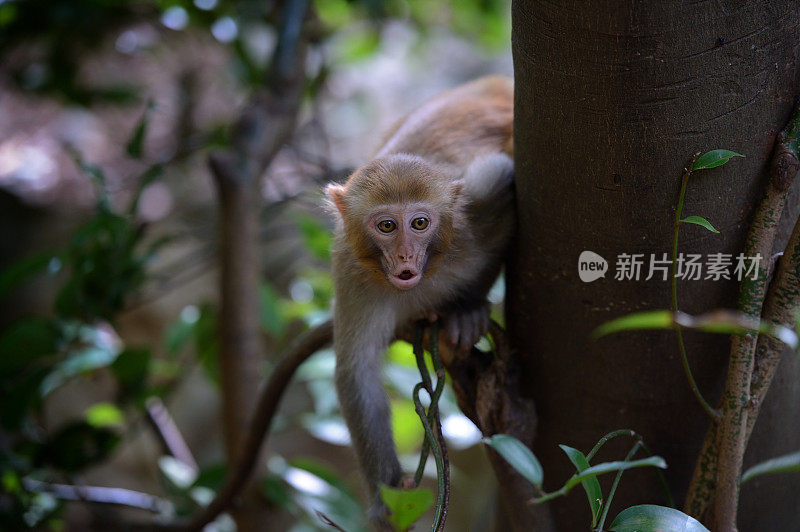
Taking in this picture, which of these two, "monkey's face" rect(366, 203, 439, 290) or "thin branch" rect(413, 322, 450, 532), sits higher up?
"monkey's face" rect(366, 203, 439, 290)

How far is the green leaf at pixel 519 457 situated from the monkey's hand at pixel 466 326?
30.5 inches

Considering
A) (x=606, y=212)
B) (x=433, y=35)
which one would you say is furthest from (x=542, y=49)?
(x=433, y=35)

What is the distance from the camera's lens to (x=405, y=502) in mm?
1274

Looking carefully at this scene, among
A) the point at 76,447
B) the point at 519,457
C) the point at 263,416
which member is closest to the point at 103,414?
the point at 76,447

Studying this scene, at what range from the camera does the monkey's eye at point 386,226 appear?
2.06 m

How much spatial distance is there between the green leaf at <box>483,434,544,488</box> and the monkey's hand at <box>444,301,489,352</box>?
775mm

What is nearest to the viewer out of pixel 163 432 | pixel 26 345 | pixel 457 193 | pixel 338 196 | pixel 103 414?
pixel 457 193

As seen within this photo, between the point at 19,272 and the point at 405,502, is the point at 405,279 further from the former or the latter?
the point at 19,272

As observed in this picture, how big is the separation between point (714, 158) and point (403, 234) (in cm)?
89

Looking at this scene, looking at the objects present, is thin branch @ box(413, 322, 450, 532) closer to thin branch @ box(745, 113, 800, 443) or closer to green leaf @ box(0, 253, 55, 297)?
thin branch @ box(745, 113, 800, 443)

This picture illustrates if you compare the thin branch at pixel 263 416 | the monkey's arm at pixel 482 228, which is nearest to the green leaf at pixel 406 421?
the thin branch at pixel 263 416

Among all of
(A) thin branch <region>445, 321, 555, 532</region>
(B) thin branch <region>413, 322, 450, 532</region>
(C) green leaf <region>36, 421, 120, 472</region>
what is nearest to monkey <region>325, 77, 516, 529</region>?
(A) thin branch <region>445, 321, 555, 532</region>

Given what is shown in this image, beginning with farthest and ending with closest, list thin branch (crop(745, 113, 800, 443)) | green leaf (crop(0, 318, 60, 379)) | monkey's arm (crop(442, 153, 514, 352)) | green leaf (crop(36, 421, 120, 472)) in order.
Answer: green leaf (crop(36, 421, 120, 472)) → green leaf (crop(0, 318, 60, 379)) → monkey's arm (crop(442, 153, 514, 352)) → thin branch (crop(745, 113, 800, 443))

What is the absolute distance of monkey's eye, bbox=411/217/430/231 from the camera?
2061 mm
